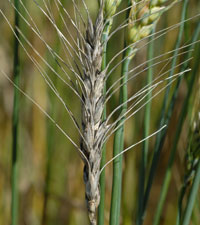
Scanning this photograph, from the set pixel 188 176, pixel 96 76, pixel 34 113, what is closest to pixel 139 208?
pixel 188 176

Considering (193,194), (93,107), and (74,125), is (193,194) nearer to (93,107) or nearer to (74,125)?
(93,107)

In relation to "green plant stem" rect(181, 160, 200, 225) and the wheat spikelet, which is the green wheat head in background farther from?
the wheat spikelet

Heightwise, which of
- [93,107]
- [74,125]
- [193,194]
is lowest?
[74,125]

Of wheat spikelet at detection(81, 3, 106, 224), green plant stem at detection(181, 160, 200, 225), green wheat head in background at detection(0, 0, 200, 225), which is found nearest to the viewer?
wheat spikelet at detection(81, 3, 106, 224)

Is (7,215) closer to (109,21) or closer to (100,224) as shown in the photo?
(100,224)

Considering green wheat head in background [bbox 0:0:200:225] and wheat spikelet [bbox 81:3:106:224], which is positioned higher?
wheat spikelet [bbox 81:3:106:224]

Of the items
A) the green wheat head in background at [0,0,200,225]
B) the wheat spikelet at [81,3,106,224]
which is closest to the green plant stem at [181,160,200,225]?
the green wheat head in background at [0,0,200,225]

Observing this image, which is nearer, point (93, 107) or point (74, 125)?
point (93, 107)

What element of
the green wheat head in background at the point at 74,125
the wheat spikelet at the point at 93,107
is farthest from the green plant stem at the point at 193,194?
the wheat spikelet at the point at 93,107

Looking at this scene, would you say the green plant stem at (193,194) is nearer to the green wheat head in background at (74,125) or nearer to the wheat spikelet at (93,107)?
the green wheat head in background at (74,125)

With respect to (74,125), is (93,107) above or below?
above

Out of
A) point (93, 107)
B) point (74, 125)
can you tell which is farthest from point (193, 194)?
point (74, 125)
